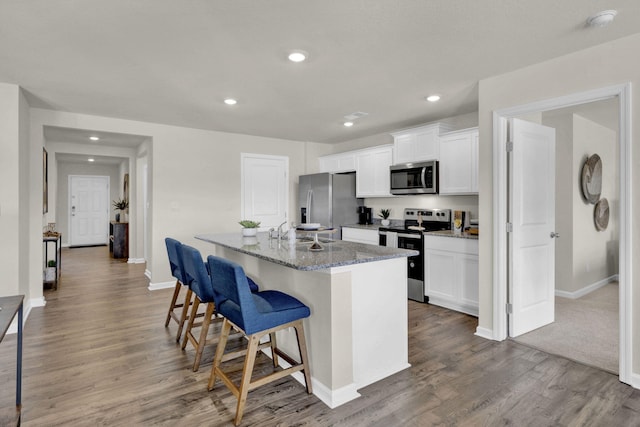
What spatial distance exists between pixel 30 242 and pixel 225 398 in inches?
138

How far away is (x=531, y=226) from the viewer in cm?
333

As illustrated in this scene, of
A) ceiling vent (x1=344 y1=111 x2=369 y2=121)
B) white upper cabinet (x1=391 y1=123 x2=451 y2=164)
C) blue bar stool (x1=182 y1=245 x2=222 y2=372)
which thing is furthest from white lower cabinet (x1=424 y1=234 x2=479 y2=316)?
blue bar stool (x1=182 y1=245 x2=222 y2=372)

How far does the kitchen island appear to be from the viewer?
2.20 metres

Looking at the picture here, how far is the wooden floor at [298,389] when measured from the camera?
2.05 meters

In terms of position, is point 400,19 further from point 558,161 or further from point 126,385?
point 558,161

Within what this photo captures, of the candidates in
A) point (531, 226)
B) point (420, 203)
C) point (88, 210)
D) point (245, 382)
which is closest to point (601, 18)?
point (531, 226)

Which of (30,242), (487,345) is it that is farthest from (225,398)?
(30,242)

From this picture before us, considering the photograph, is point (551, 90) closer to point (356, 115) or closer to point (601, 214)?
point (356, 115)

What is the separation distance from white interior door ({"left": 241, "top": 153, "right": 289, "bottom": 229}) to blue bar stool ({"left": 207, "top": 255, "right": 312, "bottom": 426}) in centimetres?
356

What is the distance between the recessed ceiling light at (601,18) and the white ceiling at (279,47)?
0.13 feet

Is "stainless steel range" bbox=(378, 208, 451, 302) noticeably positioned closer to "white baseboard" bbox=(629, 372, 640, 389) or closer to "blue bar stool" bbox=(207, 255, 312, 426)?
"white baseboard" bbox=(629, 372, 640, 389)

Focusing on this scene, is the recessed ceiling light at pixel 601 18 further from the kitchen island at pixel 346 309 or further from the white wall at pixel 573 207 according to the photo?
the white wall at pixel 573 207

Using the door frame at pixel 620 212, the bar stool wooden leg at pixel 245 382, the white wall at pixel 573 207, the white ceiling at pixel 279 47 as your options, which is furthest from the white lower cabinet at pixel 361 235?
the bar stool wooden leg at pixel 245 382

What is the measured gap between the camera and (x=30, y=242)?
13.7ft
